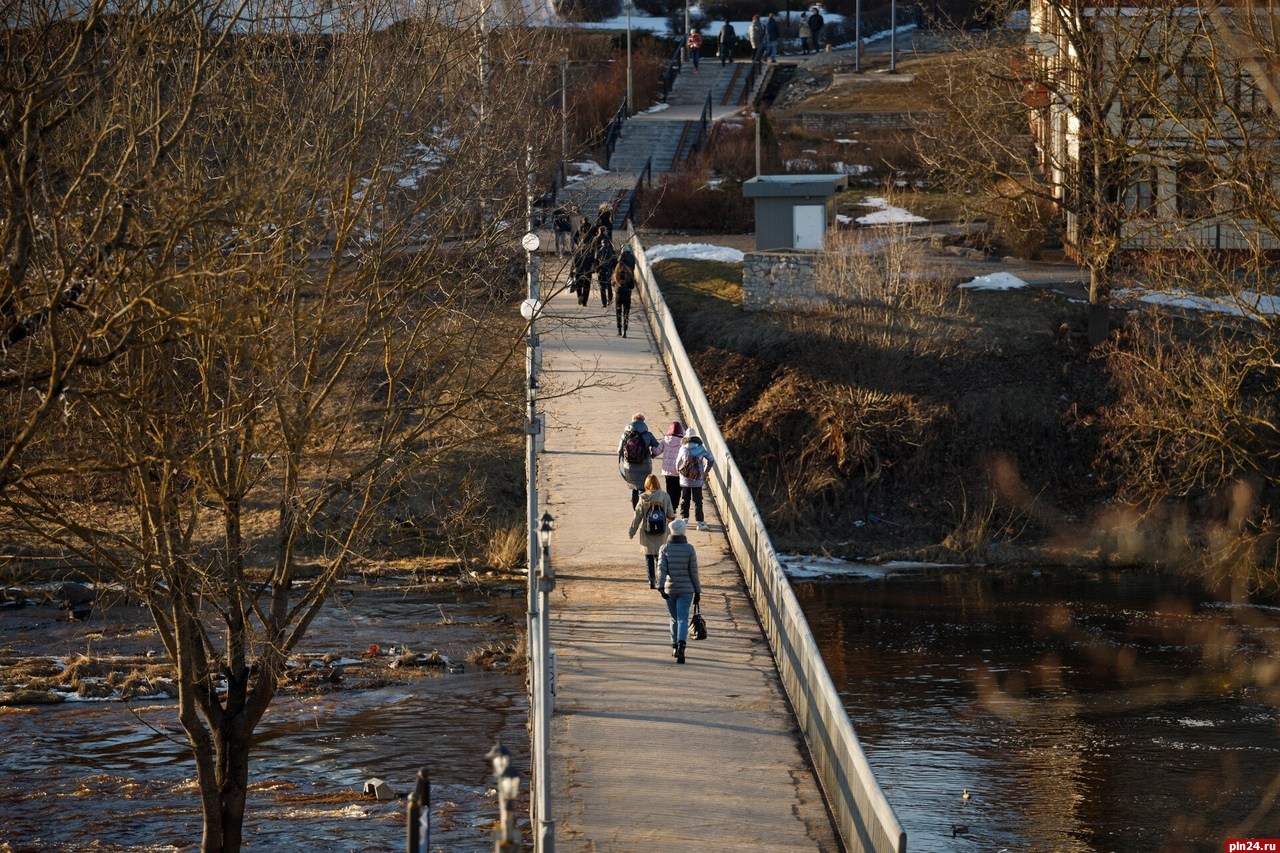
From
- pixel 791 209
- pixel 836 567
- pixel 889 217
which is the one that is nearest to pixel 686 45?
pixel 889 217

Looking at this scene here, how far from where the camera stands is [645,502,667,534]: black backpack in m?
18.1

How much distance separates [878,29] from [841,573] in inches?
1822

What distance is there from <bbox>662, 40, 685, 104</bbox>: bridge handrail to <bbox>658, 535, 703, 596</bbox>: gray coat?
45.6 m

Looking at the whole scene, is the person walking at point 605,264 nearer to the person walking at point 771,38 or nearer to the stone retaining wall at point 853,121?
the stone retaining wall at point 853,121

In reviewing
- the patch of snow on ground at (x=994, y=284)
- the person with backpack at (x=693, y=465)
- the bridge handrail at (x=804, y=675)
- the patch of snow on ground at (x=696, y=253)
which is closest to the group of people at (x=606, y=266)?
the bridge handrail at (x=804, y=675)

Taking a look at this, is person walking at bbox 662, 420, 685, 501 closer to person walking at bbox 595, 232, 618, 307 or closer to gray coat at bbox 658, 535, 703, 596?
gray coat at bbox 658, 535, 703, 596

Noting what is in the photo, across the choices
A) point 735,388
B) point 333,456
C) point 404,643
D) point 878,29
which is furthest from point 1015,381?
point 878,29

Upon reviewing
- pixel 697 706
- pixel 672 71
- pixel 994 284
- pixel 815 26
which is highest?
pixel 815 26

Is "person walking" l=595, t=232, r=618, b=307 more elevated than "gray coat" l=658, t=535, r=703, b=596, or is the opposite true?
"person walking" l=595, t=232, r=618, b=307

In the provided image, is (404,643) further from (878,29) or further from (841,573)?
(878,29)

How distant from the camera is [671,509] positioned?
19.8m

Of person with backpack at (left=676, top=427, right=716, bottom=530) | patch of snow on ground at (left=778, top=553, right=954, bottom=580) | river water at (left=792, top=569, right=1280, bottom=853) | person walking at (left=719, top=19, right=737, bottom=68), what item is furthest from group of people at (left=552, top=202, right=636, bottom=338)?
person walking at (left=719, top=19, right=737, bottom=68)

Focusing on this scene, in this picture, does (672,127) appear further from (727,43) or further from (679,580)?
(679,580)

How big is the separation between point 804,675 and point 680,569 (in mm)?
2018
